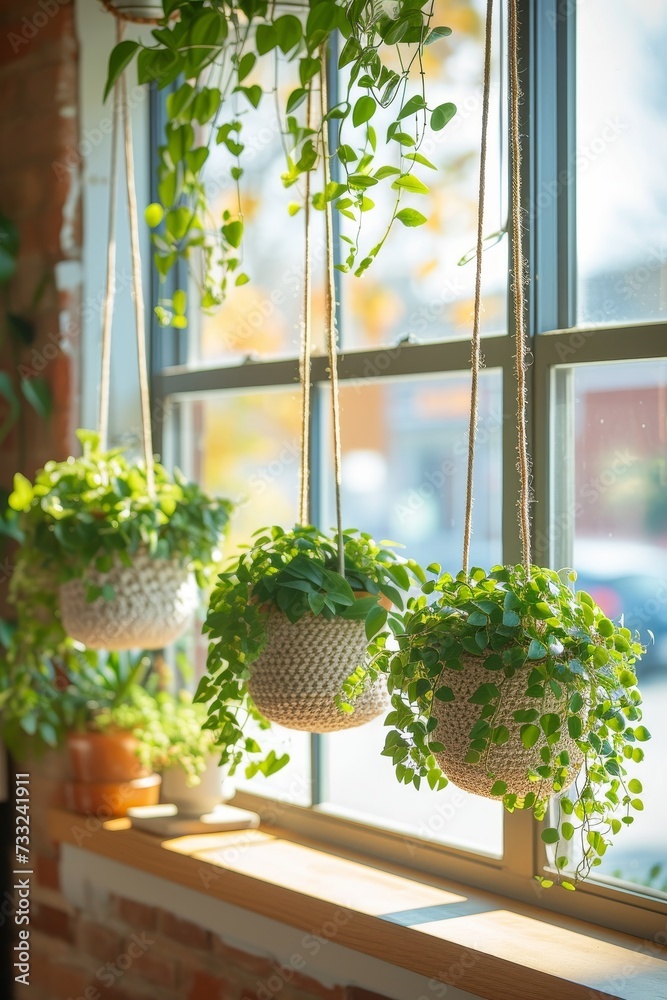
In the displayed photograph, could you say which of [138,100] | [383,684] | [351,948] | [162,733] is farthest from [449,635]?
[138,100]

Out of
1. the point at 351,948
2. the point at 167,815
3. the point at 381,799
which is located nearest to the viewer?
the point at 351,948

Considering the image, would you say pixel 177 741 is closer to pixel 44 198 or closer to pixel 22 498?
pixel 22 498

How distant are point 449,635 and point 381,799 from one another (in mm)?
716

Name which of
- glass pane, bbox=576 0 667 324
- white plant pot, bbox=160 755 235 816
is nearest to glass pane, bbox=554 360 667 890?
glass pane, bbox=576 0 667 324

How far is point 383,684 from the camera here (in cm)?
122

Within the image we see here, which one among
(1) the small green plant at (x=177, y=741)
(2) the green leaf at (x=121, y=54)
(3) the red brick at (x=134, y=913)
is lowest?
(3) the red brick at (x=134, y=913)

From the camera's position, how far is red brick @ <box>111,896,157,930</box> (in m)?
1.80

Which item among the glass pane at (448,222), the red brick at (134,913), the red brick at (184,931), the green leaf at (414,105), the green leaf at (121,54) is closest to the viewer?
the green leaf at (414,105)

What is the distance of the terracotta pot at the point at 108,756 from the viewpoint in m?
1.85

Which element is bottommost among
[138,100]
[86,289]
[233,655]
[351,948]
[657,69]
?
[351,948]

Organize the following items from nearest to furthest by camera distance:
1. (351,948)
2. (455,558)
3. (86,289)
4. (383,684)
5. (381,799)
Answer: (383,684) < (351,948) < (455,558) < (381,799) < (86,289)

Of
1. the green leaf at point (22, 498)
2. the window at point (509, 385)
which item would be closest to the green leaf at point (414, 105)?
the window at point (509, 385)

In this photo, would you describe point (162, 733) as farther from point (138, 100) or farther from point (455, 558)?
point (138, 100)

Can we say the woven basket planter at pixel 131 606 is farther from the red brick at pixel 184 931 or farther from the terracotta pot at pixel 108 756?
the red brick at pixel 184 931
